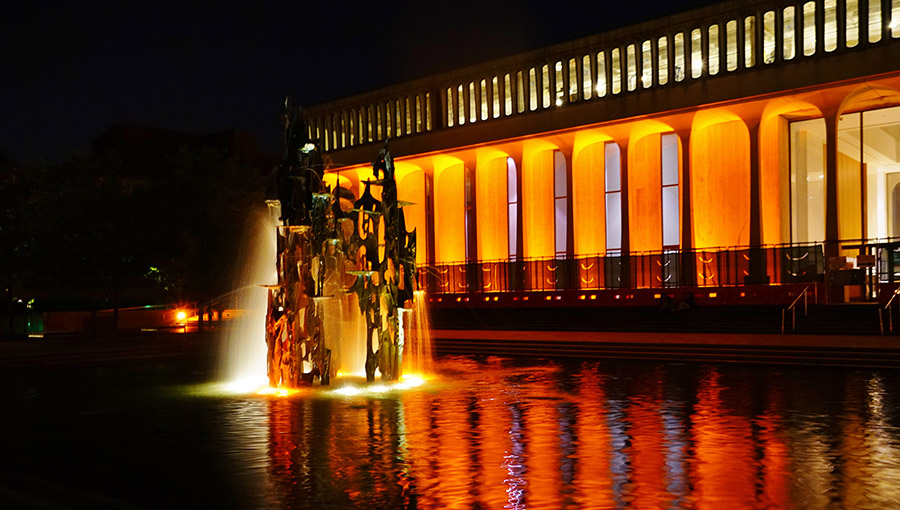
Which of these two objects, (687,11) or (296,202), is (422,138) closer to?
(687,11)

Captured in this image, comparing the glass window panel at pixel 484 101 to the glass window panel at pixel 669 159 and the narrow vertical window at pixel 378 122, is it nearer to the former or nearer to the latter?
the narrow vertical window at pixel 378 122

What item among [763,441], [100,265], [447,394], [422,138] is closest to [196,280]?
[100,265]

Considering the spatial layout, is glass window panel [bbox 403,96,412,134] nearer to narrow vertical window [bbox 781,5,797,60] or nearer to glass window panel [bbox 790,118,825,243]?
glass window panel [bbox 790,118,825,243]

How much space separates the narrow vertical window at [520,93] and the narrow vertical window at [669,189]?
21.5ft

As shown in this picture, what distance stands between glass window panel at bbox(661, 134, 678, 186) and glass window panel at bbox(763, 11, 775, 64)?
631 cm

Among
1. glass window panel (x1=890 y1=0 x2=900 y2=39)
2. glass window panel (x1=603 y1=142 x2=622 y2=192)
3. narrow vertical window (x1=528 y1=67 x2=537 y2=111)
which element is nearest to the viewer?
glass window panel (x1=890 y1=0 x2=900 y2=39)

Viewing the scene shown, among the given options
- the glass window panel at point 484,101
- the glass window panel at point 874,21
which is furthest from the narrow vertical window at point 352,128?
the glass window panel at point 874,21

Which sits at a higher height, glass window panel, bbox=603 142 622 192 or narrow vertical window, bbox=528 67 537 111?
narrow vertical window, bbox=528 67 537 111

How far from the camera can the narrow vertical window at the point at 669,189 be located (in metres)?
38.6

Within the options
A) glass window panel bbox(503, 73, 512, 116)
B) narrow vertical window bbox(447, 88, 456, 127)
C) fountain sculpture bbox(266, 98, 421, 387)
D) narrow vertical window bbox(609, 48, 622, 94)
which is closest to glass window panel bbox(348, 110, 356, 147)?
narrow vertical window bbox(447, 88, 456, 127)

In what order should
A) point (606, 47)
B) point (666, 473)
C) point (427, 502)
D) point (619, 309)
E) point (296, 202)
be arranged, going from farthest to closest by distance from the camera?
point (606, 47), point (619, 309), point (296, 202), point (666, 473), point (427, 502)

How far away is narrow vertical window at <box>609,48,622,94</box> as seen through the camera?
37.3 meters

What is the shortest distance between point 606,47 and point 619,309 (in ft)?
39.8

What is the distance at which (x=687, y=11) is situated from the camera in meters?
35.0
